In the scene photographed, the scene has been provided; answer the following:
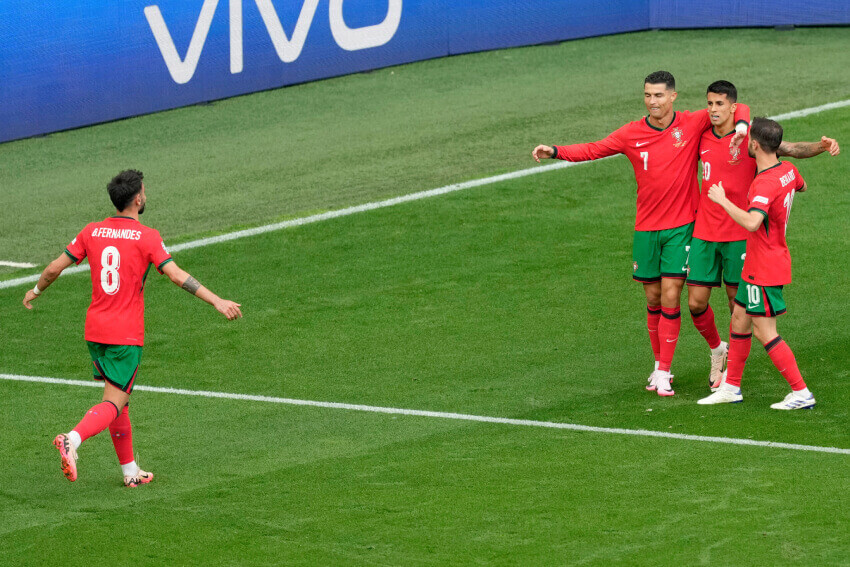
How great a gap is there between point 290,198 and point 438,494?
28.8ft

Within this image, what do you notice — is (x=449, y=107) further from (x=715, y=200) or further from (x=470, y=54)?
(x=715, y=200)

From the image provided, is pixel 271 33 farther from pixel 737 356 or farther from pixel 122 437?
pixel 122 437

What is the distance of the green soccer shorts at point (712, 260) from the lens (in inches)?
395

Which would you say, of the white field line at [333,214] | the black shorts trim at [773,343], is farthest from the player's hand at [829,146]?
the white field line at [333,214]

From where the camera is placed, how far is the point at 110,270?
861 centimetres

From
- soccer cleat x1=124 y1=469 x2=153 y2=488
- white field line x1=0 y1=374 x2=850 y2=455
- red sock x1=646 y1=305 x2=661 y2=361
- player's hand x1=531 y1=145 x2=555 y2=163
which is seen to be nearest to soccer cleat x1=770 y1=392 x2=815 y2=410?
white field line x1=0 y1=374 x2=850 y2=455

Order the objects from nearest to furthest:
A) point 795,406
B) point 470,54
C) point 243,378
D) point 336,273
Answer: point 795,406
point 243,378
point 336,273
point 470,54

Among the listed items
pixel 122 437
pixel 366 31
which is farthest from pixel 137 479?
pixel 366 31

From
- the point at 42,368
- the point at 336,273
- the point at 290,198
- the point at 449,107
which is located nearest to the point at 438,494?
the point at 42,368

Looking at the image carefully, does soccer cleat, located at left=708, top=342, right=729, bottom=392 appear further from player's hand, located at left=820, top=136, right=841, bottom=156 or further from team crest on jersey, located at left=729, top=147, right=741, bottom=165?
player's hand, located at left=820, top=136, right=841, bottom=156

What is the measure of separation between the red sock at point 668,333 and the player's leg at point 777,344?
2.59ft

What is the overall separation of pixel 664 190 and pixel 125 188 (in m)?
3.86

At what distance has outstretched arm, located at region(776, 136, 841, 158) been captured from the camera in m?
9.71

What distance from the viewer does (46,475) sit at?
899cm
